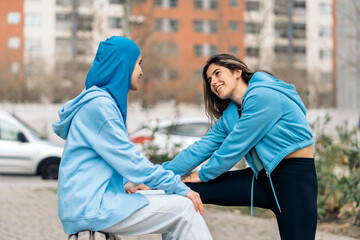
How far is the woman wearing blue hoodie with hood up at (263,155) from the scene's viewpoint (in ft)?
11.1

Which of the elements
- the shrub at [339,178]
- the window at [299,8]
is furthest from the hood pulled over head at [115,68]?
the window at [299,8]

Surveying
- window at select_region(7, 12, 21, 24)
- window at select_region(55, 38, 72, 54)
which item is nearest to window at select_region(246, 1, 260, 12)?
window at select_region(55, 38, 72, 54)

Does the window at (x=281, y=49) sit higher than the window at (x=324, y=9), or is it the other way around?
the window at (x=324, y=9)

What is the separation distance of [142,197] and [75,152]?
445 mm

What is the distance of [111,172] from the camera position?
300 cm

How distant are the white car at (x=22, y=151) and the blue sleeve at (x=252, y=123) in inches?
360

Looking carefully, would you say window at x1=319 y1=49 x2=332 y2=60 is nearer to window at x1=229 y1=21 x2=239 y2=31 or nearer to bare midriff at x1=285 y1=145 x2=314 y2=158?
window at x1=229 y1=21 x2=239 y2=31

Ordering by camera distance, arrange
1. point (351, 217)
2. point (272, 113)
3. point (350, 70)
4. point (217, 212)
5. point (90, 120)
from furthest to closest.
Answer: point (350, 70)
point (217, 212)
point (351, 217)
point (272, 113)
point (90, 120)

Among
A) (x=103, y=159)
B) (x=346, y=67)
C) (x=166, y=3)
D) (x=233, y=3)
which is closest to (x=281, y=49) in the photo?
(x=233, y=3)

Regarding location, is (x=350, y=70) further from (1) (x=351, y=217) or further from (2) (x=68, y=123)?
(2) (x=68, y=123)

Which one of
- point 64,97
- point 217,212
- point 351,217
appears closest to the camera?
point 351,217

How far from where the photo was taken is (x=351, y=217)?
7.30 meters

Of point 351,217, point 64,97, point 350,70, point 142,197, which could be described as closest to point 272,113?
point 142,197

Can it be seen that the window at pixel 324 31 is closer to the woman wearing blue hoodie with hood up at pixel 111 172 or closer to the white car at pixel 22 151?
the white car at pixel 22 151
